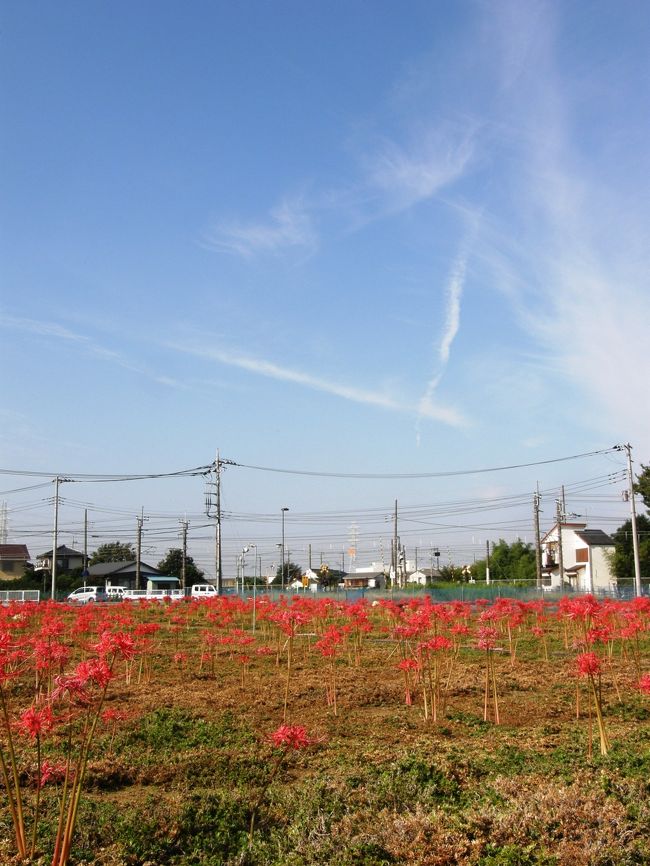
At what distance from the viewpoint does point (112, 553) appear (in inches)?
3984

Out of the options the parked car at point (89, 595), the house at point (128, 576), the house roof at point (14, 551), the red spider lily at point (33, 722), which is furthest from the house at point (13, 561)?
the red spider lily at point (33, 722)

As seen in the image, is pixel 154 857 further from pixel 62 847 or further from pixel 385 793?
pixel 385 793

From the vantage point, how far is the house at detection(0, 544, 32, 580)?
6975 cm

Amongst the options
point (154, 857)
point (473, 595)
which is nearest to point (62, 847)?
point (154, 857)

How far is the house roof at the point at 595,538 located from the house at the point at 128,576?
37.4m

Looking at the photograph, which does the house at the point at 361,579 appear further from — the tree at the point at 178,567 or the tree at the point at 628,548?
the tree at the point at 628,548

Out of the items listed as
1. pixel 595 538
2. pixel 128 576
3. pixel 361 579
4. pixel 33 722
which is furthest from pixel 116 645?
pixel 361 579

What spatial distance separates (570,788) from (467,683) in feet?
20.5

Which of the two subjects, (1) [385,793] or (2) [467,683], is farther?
(2) [467,683]

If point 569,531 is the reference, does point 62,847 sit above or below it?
below

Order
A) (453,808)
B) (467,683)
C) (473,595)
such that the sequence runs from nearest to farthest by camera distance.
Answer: (453,808), (467,683), (473,595)

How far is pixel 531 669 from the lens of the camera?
1370 cm

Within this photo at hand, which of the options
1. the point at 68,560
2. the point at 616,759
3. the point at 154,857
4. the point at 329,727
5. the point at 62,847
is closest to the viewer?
the point at 62,847

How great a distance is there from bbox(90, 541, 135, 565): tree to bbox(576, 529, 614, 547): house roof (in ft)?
205
